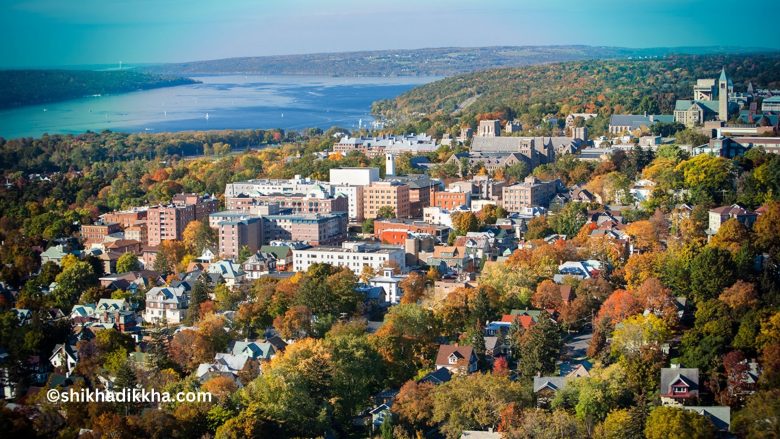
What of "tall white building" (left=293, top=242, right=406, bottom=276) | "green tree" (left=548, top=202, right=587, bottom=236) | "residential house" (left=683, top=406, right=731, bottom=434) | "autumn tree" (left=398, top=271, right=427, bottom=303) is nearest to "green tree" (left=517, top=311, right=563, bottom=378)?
"residential house" (left=683, top=406, right=731, bottom=434)

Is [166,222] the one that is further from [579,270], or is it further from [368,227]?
[579,270]

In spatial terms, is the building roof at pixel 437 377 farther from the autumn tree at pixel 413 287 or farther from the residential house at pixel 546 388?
the autumn tree at pixel 413 287

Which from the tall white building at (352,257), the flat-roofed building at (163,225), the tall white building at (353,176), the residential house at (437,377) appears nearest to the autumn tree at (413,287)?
the tall white building at (352,257)

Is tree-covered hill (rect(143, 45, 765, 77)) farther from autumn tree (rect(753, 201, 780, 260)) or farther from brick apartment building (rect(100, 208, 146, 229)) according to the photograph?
autumn tree (rect(753, 201, 780, 260))

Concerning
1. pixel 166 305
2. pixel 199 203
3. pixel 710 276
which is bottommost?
pixel 166 305

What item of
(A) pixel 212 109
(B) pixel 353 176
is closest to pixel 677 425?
(B) pixel 353 176

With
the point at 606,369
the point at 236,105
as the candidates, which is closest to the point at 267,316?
the point at 606,369
